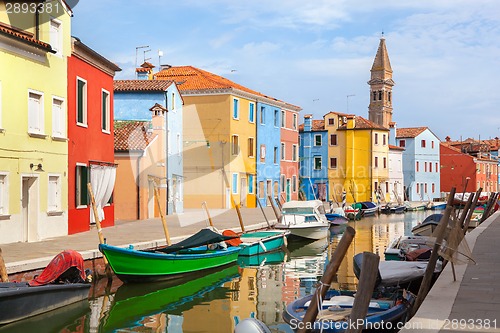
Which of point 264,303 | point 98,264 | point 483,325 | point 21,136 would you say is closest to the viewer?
point 483,325

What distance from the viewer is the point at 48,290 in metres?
11.0

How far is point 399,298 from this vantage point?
8914mm

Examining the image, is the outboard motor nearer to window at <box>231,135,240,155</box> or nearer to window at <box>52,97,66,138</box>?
window at <box>52,97,66,138</box>

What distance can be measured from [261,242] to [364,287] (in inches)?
580

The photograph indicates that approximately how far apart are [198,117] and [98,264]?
25078 mm

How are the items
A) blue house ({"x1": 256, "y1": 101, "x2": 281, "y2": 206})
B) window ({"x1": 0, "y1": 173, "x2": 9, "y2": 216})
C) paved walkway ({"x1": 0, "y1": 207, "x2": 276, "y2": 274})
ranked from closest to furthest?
paved walkway ({"x1": 0, "y1": 207, "x2": 276, "y2": 274}), window ({"x1": 0, "y1": 173, "x2": 9, "y2": 216}), blue house ({"x1": 256, "y1": 101, "x2": 281, "y2": 206})

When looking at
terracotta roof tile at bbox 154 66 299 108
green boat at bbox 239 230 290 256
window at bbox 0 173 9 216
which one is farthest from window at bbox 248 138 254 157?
window at bbox 0 173 9 216

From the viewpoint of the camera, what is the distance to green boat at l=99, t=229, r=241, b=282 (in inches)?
550

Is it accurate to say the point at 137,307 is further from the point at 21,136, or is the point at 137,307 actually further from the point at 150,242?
the point at 21,136

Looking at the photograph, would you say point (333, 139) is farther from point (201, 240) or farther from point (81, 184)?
point (201, 240)

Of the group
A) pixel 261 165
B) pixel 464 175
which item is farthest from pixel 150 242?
pixel 464 175

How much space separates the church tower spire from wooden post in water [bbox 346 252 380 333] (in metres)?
78.1

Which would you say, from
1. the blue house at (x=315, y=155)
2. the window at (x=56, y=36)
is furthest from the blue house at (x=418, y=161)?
the window at (x=56, y=36)

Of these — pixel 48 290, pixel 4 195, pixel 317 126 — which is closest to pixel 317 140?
pixel 317 126
